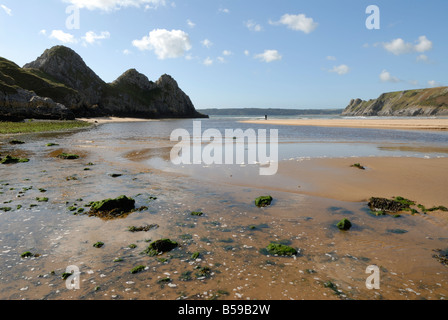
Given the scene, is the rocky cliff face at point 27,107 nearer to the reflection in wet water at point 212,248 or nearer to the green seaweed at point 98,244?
the reflection in wet water at point 212,248

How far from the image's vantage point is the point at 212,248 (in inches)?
330

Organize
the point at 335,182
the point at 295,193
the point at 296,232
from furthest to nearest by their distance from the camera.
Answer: the point at 335,182
the point at 295,193
the point at 296,232

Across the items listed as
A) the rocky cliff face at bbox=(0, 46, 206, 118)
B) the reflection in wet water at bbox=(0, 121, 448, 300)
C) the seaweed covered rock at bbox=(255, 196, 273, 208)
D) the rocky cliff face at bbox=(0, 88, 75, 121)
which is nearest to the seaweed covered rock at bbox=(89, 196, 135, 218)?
the reflection in wet water at bbox=(0, 121, 448, 300)

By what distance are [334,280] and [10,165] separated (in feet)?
82.8

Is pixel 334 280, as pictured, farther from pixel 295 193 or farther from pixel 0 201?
pixel 0 201

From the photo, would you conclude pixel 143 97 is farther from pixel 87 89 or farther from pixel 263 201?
pixel 263 201

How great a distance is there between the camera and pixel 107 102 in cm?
15112

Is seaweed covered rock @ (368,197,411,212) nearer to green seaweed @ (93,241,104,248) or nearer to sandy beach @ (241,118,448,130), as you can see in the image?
green seaweed @ (93,241,104,248)

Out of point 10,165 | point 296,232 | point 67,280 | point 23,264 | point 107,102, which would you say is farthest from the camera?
point 107,102

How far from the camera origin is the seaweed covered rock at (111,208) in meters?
11.2

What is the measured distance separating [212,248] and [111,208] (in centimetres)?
587

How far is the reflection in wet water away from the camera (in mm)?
6316
